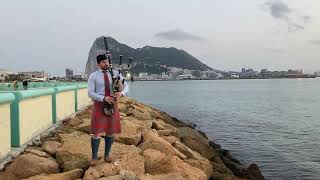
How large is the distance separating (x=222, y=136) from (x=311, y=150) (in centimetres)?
A: 630

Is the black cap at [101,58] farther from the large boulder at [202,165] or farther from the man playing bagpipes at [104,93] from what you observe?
the large boulder at [202,165]

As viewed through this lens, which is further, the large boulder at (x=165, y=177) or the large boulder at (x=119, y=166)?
the large boulder at (x=165, y=177)

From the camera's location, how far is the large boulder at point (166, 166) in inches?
320

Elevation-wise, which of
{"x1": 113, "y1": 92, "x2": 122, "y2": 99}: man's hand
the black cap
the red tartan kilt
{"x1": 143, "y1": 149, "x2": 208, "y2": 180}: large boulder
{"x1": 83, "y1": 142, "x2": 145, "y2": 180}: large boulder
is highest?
the black cap

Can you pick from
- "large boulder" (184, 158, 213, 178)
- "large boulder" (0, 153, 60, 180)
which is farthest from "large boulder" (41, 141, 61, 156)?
"large boulder" (184, 158, 213, 178)

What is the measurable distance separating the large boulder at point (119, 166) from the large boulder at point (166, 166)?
380 millimetres

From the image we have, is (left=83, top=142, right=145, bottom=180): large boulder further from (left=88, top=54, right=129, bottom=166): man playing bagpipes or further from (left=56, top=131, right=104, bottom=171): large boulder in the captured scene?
(left=88, top=54, right=129, bottom=166): man playing bagpipes

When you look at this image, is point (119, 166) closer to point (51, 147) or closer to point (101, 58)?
point (101, 58)

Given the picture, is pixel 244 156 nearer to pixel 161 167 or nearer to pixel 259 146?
pixel 259 146

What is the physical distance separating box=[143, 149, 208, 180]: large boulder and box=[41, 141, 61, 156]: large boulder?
161cm

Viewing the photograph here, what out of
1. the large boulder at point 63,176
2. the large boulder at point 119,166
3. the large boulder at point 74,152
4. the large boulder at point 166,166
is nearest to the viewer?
the large boulder at point 119,166

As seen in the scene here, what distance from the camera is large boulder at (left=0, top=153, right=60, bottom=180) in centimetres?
741

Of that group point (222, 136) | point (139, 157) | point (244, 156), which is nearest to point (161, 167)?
point (139, 157)

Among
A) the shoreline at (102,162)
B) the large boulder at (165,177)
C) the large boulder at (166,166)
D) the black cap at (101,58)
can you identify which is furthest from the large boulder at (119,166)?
the black cap at (101,58)
